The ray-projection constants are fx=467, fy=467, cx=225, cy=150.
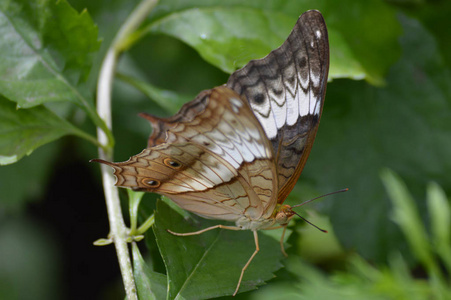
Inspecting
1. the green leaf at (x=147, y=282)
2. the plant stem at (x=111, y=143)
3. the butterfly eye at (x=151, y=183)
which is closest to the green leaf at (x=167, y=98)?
the plant stem at (x=111, y=143)

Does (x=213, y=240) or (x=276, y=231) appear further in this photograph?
(x=276, y=231)

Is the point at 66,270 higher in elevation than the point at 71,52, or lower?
lower

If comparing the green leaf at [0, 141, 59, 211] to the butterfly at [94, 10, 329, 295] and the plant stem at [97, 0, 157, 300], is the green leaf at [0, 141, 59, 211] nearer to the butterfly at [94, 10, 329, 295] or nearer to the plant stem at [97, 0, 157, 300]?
the plant stem at [97, 0, 157, 300]

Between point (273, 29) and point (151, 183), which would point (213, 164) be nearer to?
point (151, 183)

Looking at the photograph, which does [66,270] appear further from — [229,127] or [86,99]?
[229,127]

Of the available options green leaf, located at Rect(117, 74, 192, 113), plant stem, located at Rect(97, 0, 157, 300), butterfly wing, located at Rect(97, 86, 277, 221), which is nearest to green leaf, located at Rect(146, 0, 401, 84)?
plant stem, located at Rect(97, 0, 157, 300)

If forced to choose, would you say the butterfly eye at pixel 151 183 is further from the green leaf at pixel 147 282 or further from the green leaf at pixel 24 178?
the green leaf at pixel 24 178

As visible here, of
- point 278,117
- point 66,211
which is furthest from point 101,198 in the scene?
point 278,117
